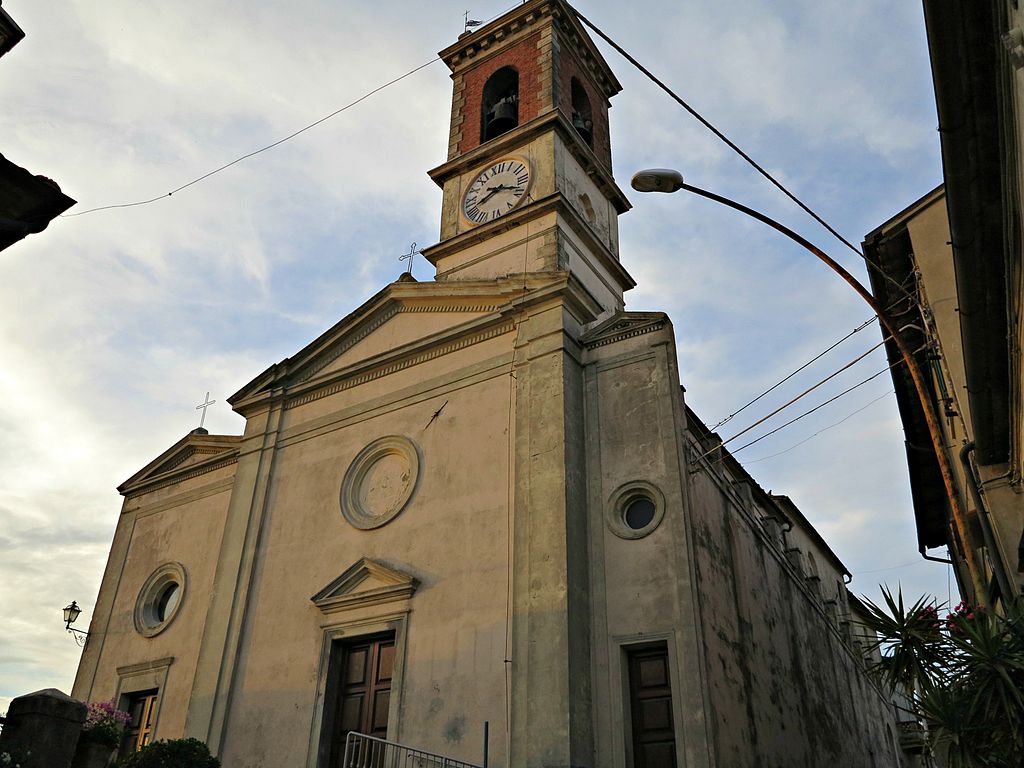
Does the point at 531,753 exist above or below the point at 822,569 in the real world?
below

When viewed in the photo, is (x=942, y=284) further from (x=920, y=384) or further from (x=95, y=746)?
(x=95, y=746)

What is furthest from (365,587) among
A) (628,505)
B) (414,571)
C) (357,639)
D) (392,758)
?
(628,505)

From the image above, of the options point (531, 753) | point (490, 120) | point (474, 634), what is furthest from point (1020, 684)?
point (490, 120)

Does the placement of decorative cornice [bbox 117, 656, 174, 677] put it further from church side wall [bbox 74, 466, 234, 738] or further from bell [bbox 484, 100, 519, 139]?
bell [bbox 484, 100, 519, 139]

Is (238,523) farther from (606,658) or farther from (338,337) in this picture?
(606,658)

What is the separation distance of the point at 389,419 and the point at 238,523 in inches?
143

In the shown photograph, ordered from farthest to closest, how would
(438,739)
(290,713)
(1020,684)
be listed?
(290,713), (438,739), (1020,684)

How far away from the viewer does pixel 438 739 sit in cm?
1200

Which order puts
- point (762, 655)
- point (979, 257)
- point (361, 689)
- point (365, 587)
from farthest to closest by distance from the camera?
point (762, 655)
point (365, 587)
point (361, 689)
point (979, 257)

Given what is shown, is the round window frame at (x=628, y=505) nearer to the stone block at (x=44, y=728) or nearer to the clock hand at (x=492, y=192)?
the stone block at (x=44, y=728)

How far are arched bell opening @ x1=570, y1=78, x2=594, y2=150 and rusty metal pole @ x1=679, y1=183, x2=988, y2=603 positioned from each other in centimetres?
1482

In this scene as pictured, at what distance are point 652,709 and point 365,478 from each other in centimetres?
687

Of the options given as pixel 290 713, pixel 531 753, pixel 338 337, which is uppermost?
pixel 338 337

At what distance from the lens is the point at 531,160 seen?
20156 mm
